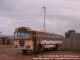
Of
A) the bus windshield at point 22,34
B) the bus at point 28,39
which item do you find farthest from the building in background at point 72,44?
the bus windshield at point 22,34

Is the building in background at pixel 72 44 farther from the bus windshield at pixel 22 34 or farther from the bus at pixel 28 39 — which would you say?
the bus windshield at pixel 22 34

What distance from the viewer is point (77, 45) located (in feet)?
112

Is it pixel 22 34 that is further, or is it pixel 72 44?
pixel 72 44

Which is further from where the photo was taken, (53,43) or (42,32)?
(53,43)

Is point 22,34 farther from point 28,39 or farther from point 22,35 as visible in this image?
point 28,39

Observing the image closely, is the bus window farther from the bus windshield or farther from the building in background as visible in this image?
the building in background

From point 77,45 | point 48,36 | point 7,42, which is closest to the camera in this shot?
point 48,36

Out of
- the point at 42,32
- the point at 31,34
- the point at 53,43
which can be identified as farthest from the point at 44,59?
the point at 53,43

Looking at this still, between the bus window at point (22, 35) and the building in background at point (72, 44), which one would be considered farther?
the building in background at point (72, 44)

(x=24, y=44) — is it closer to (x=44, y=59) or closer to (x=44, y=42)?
(x=44, y=42)

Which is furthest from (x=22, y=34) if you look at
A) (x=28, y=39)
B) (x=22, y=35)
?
(x=28, y=39)

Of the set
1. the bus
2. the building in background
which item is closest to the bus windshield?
the bus

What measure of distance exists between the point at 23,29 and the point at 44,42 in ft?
Result: 13.5

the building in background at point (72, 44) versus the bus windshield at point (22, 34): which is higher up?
the bus windshield at point (22, 34)
